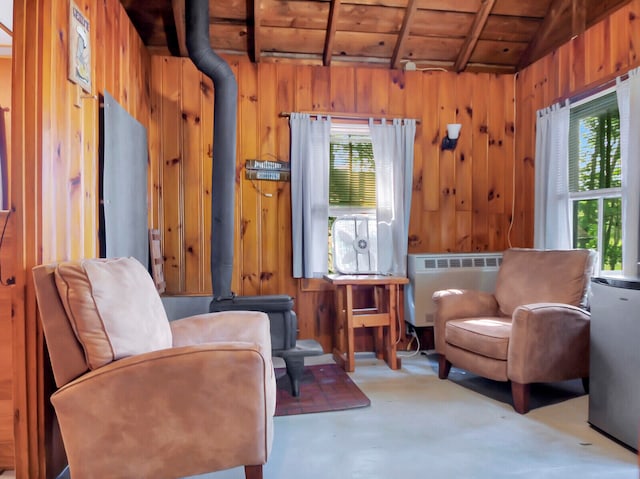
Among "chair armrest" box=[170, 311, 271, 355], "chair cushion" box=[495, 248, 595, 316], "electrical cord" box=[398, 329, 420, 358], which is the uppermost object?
"chair cushion" box=[495, 248, 595, 316]

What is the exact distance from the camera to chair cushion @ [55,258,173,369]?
1341 millimetres

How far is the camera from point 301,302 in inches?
134

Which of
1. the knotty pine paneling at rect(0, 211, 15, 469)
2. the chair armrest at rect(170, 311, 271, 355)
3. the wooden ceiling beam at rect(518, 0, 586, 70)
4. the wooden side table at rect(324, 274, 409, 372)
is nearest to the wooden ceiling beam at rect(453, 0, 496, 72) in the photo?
the wooden ceiling beam at rect(518, 0, 586, 70)

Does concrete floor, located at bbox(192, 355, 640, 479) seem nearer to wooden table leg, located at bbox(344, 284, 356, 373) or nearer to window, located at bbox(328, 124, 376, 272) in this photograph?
wooden table leg, located at bbox(344, 284, 356, 373)

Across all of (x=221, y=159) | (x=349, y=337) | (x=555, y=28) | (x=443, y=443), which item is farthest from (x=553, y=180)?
(x=221, y=159)

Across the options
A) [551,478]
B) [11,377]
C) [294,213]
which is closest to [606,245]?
[551,478]

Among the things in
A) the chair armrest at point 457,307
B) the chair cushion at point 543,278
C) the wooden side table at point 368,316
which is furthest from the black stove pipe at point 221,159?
the chair cushion at point 543,278

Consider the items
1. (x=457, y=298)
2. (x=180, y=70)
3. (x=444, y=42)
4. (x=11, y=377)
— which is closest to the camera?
(x=11, y=377)

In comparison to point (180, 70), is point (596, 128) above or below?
below

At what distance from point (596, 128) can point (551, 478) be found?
244cm

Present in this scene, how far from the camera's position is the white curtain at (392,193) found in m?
3.39

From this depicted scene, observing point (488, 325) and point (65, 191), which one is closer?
point (65, 191)

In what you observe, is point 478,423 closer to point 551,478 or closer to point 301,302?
point 551,478

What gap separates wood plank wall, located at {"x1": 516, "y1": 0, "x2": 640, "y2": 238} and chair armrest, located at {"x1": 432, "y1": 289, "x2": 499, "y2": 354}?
106cm
